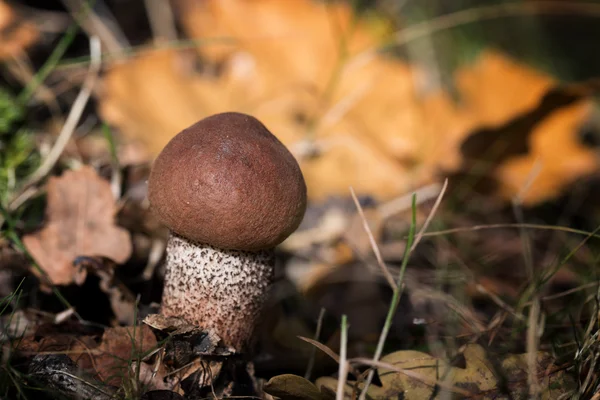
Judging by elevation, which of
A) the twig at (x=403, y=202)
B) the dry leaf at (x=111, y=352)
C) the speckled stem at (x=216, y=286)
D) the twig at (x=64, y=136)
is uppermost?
the twig at (x=64, y=136)

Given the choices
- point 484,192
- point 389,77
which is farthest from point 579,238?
point 389,77

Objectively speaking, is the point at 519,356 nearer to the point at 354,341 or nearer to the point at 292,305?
the point at 354,341

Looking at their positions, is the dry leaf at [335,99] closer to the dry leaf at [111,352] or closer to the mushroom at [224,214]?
the mushroom at [224,214]

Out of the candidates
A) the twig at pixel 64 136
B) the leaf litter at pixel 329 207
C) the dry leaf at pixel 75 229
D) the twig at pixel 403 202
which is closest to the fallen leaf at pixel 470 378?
the leaf litter at pixel 329 207

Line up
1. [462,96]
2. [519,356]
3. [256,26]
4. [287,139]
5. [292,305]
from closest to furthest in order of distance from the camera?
1. [519,356]
2. [292,305]
3. [287,139]
4. [256,26]
5. [462,96]

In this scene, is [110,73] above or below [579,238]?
above

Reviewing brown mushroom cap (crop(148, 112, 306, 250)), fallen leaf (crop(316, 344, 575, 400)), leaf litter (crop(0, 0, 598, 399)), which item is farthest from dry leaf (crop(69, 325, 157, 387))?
fallen leaf (crop(316, 344, 575, 400))

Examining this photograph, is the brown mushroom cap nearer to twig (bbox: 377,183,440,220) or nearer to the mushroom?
the mushroom
